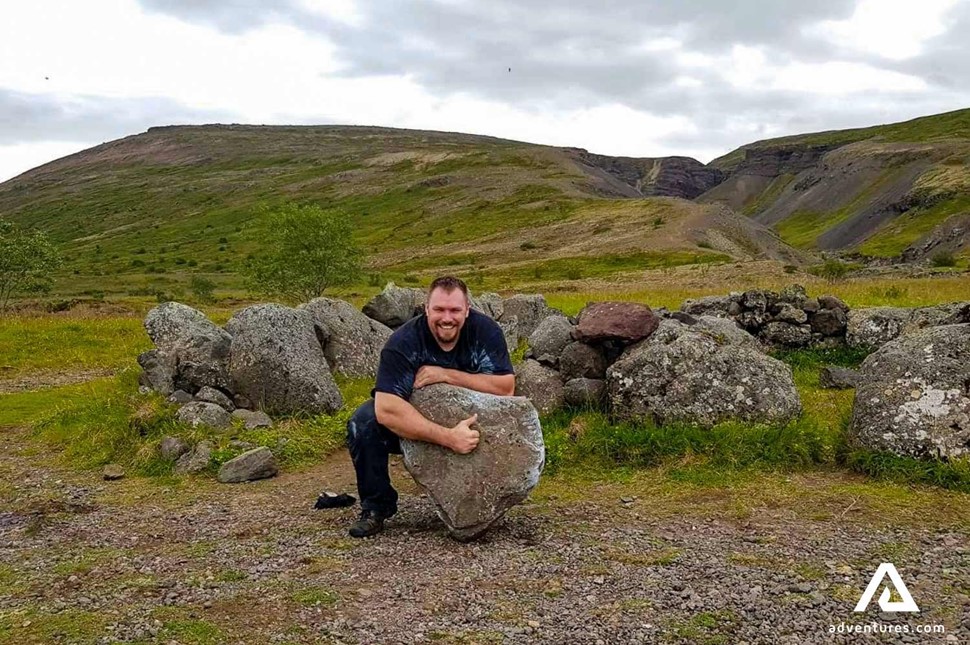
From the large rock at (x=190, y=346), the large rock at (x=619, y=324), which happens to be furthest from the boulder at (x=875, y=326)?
the large rock at (x=190, y=346)

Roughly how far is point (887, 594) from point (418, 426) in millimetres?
5277

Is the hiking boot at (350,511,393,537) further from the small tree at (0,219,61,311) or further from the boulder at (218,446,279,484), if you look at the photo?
the small tree at (0,219,61,311)

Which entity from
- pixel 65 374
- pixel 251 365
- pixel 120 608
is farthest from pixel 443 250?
pixel 120 608

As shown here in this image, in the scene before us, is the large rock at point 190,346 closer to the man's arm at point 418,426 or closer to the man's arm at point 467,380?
the man's arm at point 418,426

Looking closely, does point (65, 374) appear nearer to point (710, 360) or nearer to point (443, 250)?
point (710, 360)

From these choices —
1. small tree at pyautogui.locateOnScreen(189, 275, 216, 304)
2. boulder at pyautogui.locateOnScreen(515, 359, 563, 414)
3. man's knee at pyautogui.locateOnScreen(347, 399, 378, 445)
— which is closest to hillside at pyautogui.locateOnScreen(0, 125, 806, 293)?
small tree at pyautogui.locateOnScreen(189, 275, 216, 304)

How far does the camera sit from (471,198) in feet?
565

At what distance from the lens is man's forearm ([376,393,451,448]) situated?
884 centimetres

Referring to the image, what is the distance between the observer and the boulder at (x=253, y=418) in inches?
582

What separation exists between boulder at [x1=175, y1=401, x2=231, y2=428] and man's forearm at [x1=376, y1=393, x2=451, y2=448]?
6875 millimetres

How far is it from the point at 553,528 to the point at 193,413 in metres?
8.58

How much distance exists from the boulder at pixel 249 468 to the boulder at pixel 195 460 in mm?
535

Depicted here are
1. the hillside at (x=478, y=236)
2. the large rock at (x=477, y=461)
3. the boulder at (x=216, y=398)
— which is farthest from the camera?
the hillside at (x=478, y=236)

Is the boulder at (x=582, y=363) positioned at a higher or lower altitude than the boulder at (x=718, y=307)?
lower
